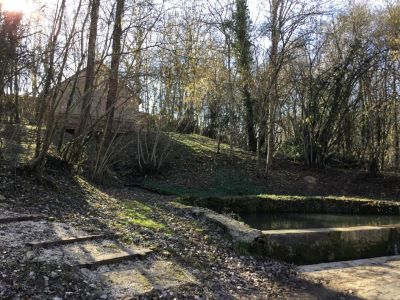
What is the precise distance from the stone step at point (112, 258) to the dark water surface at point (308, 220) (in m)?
5.02

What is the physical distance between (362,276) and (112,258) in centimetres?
393

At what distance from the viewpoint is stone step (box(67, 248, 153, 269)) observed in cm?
527

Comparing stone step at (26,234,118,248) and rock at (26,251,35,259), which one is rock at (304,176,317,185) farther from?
rock at (26,251,35,259)

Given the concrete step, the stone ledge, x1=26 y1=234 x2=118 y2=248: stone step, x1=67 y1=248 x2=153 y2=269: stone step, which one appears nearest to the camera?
the concrete step

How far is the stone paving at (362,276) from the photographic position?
6129mm

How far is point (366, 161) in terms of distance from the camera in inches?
805

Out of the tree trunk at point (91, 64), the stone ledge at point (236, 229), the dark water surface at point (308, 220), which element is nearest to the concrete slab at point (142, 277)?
the stone ledge at point (236, 229)

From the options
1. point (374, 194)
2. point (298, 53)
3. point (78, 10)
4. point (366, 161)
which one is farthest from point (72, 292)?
point (366, 161)

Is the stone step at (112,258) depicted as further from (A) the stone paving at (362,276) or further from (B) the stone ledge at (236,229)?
(A) the stone paving at (362,276)

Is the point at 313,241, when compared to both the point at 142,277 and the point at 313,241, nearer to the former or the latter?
the point at 313,241

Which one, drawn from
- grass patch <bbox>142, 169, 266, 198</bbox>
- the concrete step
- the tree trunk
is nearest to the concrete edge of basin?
the concrete step

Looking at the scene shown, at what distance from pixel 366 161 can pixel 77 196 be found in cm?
1520

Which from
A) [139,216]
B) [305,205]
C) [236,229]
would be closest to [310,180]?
[305,205]

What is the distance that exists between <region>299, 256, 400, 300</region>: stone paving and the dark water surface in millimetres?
2707
